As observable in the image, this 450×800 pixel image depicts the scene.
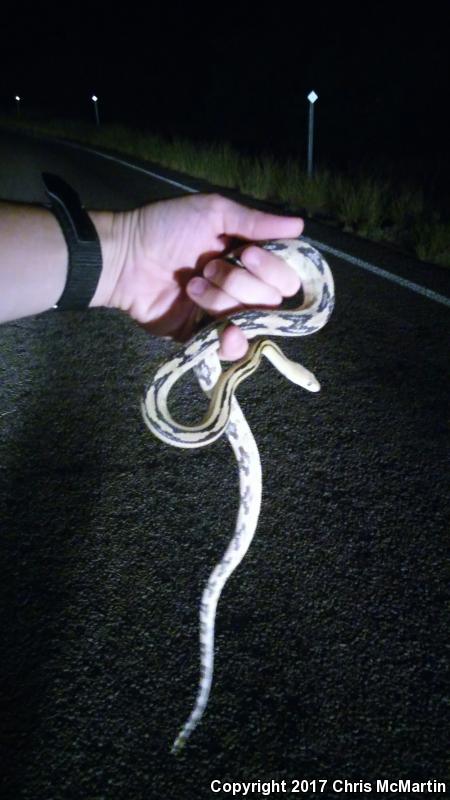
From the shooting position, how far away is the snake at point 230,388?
8.84 feet

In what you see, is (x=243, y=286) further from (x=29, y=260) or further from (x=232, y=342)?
(x=29, y=260)

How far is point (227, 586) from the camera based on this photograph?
10.2ft

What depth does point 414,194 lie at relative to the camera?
1106cm

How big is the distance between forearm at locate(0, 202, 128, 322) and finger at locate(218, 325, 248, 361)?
0.90 metres

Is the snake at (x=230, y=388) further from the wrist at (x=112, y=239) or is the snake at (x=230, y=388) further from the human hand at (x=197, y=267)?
the wrist at (x=112, y=239)

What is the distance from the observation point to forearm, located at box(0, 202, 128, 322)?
8.65 ft

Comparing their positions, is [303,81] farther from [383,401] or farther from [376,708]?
[376,708]

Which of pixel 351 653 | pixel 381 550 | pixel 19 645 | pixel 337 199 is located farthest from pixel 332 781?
pixel 337 199

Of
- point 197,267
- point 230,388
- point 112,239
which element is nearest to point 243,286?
point 230,388

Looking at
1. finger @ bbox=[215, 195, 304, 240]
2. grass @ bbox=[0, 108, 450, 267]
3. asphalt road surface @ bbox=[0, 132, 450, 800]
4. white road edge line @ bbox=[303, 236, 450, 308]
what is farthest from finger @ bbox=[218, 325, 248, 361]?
grass @ bbox=[0, 108, 450, 267]

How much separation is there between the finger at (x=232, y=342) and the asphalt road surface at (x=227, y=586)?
51.2 inches

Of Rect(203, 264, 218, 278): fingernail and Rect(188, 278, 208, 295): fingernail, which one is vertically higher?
Rect(203, 264, 218, 278): fingernail

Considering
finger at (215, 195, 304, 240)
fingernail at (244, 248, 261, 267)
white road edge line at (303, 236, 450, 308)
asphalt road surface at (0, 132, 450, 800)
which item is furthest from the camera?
white road edge line at (303, 236, 450, 308)

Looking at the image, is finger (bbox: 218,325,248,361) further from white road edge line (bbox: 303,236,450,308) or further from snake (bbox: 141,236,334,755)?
white road edge line (bbox: 303,236,450,308)
